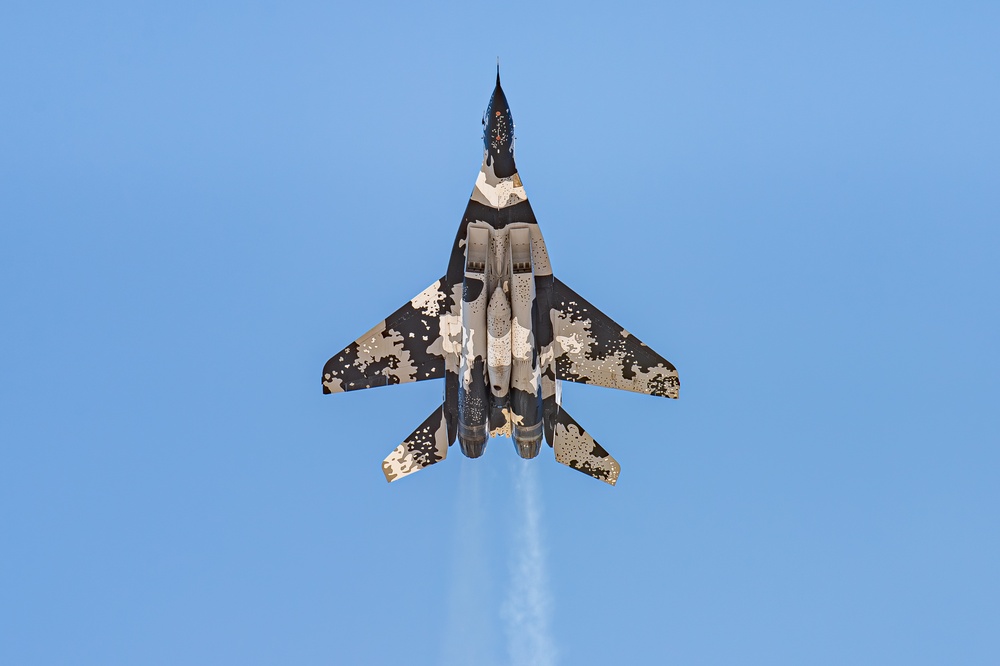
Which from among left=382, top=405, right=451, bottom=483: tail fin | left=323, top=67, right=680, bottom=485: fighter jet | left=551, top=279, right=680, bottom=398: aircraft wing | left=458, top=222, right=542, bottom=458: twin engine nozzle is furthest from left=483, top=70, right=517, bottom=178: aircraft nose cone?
left=382, top=405, right=451, bottom=483: tail fin

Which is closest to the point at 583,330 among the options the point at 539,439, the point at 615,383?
the point at 615,383

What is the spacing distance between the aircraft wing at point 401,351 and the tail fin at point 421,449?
5.78 ft

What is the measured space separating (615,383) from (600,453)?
8.75 feet

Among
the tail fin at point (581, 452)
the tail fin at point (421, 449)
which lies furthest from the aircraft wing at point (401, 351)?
the tail fin at point (581, 452)

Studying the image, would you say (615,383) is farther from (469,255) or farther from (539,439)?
(469,255)

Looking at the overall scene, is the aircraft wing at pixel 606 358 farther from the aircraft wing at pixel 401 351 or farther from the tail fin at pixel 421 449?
the tail fin at pixel 421 449

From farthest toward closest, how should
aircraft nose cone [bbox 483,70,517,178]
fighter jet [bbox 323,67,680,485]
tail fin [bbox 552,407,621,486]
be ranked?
tail fin [bbox 552,407,621,486]
fighter jet [bbox 323,67,680,485]
aircraft nose cone [bbox 483,70,517,178]

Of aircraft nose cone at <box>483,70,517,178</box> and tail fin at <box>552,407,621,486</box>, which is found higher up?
aircraft nose cone at <box>483,70,517,178</box>

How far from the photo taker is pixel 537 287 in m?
39.3

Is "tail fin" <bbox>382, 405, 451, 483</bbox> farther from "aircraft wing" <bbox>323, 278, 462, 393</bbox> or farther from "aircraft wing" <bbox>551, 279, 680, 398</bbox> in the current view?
"aircraft wing" <bbox>551, 279, 680, 398</bbox>

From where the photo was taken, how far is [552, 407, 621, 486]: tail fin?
4231 centimetres

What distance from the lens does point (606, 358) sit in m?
42.2

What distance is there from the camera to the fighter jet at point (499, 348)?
37375 millimetres

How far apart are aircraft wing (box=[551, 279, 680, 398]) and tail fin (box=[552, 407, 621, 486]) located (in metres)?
1.73
